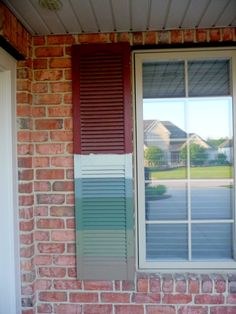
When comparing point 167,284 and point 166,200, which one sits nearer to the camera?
point 167,284

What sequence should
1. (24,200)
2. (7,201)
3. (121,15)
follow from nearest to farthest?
(121,15) → (7,201) → (24,200)

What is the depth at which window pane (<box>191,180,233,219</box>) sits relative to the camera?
2.56m

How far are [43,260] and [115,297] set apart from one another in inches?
24.2

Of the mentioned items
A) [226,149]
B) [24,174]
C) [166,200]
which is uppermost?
[226,149]

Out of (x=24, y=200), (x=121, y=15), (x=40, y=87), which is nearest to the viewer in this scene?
(x=121, y=15)

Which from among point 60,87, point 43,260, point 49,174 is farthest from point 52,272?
point 60,87

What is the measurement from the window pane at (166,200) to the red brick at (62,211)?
59cm

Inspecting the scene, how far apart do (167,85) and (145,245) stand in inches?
49.9

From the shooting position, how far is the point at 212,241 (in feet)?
8.41

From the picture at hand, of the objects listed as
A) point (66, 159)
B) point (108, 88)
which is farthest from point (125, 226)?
point (108, 88)

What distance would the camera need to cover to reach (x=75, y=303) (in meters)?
2.51

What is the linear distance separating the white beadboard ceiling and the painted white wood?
1.19ft

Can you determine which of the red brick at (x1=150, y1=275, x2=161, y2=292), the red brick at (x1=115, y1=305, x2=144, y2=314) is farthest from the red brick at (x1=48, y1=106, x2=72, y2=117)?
the red brick at (x1=115, y1=305, x2=144, y2=314)

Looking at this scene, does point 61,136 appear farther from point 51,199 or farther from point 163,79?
point 163,79
